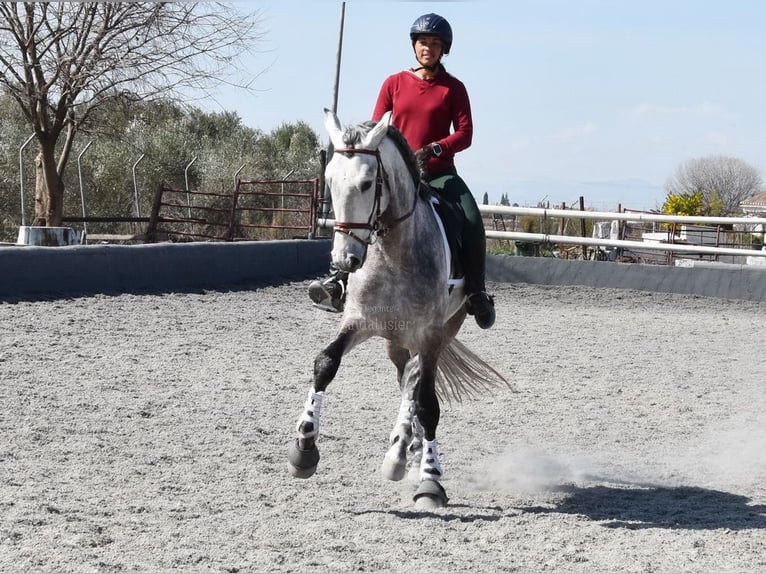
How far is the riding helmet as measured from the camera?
232 inches

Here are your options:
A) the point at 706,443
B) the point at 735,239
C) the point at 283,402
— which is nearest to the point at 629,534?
the point at 706,443

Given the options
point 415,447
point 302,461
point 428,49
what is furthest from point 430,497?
point 428,49

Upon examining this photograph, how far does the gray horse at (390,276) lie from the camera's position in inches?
193

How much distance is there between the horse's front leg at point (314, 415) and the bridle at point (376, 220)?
0.57 m

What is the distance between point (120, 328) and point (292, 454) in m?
5.79

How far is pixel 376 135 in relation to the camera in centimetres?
498

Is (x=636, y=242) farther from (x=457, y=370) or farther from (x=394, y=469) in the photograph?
(x=394, y=469)

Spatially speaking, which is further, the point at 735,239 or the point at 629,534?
the point at 735,239

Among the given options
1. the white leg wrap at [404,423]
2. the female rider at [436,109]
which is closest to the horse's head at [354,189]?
the female rider at [436,109]

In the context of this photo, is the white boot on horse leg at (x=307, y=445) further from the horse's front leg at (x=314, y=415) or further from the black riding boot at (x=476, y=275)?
the black riding boot at (x=476, y=275)

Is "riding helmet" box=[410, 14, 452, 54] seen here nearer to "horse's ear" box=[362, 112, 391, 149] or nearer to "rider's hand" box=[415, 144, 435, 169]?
"rider's hand" box=[415, 144, 435, 169]

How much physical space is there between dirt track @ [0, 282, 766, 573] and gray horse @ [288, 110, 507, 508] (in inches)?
9.8

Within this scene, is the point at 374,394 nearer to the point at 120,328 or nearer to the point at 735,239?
the point at 120,328

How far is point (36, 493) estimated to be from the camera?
5051mm
